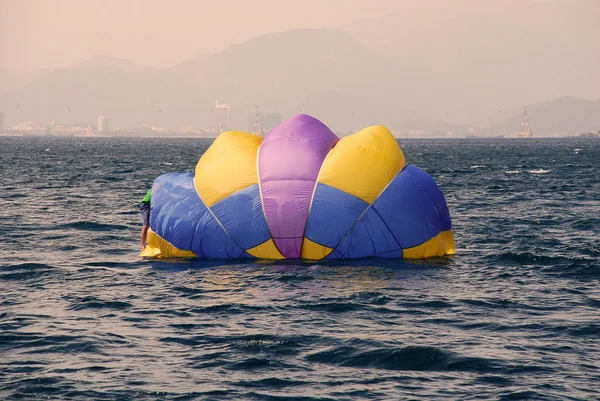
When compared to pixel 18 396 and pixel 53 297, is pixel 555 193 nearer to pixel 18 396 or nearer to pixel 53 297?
pixel 53 297

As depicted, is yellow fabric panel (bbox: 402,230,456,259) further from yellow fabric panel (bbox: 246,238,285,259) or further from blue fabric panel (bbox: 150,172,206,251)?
blue fabric panel (bbox: 150,172,206,251)

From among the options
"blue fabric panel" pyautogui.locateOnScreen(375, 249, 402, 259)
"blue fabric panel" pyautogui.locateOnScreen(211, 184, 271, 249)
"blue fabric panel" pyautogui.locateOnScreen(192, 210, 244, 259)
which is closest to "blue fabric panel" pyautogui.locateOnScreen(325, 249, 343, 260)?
"blue fabric panel" pyautogui.locateOnScreen(375, 249, 402, 259)

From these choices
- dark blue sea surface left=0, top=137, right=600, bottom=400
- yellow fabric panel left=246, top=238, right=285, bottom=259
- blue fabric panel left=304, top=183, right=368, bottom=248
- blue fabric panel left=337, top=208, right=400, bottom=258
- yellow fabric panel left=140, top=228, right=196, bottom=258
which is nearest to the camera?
dark blue sea surface left=0, top=137, right=600, bottom=400

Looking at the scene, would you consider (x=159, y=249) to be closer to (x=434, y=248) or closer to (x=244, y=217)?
(x=244, y=217)

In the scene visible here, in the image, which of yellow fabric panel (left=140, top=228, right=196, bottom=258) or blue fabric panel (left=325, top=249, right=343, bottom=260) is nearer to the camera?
blue fabric panel (left=325, top=249, right=343, bottom=260)

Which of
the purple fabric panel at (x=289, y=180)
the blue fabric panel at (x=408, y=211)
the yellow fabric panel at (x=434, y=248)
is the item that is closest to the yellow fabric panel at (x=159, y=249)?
the purple fabric panel at (x=289, y=180)

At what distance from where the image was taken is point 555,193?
38.9 m

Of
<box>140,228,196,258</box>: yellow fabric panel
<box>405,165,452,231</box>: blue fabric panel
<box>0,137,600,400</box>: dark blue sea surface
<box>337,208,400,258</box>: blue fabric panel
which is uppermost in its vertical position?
<box>405,165,452,231</box>: blue fabric panel

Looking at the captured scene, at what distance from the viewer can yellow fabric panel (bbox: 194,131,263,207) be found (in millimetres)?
18609

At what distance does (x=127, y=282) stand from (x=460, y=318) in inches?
261

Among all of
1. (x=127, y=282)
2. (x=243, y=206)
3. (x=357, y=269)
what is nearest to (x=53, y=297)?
(x=127, y=282)

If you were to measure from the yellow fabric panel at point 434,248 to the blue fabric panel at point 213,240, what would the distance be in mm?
3645

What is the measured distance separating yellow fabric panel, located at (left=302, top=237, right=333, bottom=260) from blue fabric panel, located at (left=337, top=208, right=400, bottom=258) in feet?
1.01

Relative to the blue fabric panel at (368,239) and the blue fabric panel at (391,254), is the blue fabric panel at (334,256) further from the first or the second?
the blue fabric panel at (391,254)
